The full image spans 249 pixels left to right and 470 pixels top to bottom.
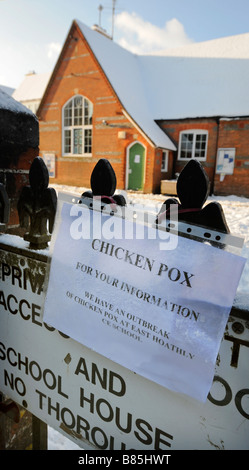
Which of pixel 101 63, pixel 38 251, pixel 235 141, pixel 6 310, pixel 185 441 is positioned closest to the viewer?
pixel 185 441

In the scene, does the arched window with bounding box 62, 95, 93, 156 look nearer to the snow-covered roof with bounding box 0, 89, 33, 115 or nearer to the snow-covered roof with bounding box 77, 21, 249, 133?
the snow-covered roof with bounding box 77, 21, 249, 133

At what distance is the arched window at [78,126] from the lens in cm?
1545

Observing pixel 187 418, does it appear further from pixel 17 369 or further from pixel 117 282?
pixel 17 369

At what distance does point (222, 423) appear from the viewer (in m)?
0.85

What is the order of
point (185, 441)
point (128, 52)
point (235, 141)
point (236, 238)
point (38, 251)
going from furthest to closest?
point (128, 52)
point (235, 141)
point (38, 251)
point (185, 441)
point (236, 238)

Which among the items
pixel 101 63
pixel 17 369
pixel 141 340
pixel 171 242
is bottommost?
pixel 17 369

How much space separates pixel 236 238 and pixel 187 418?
0.59 metres

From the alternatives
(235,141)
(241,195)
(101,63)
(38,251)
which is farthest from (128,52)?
(38,251)

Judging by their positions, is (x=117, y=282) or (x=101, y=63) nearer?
(x=117, y=282)

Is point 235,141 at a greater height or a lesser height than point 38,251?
greater

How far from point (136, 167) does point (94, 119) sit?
11.5 feet

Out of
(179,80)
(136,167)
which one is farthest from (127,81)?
(136,167)

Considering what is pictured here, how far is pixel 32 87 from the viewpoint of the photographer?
24.6 m

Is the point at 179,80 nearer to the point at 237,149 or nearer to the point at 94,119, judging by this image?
the point at 94,119
